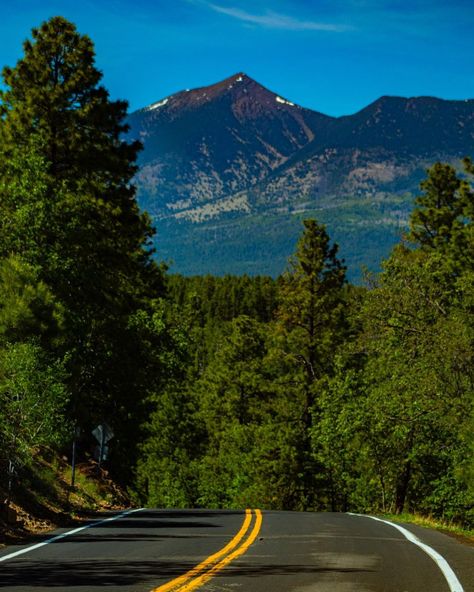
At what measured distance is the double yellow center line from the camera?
10086mm

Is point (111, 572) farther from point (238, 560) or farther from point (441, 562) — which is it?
point (441, 562)

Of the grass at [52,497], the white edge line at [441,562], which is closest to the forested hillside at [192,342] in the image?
the grass at [52,497]

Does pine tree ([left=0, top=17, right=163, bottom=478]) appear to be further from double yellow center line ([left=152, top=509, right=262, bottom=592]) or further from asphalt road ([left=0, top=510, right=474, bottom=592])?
double yellow center line ([left=152, top=509, right=262, bottom=592])

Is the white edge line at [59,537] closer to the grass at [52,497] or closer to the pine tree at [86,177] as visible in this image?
the grass at [52,497]

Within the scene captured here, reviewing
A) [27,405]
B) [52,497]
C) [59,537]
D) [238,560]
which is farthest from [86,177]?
[238,560]

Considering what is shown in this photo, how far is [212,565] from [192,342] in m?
32.0

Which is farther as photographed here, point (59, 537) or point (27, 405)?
point (27, 405)

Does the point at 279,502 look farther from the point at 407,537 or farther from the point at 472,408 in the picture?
the point at 407,537

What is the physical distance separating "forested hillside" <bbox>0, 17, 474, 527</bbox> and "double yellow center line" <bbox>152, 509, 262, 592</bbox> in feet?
16.7

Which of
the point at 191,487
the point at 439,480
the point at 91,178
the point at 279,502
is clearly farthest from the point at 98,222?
the point at 191,487

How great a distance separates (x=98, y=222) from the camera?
1202 inches

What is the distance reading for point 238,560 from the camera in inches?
501

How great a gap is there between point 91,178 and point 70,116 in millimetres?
2091

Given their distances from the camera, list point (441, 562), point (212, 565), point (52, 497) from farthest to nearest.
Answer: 1. point (52, 497)
2. point (441, 562)
3. point (212, 565)
